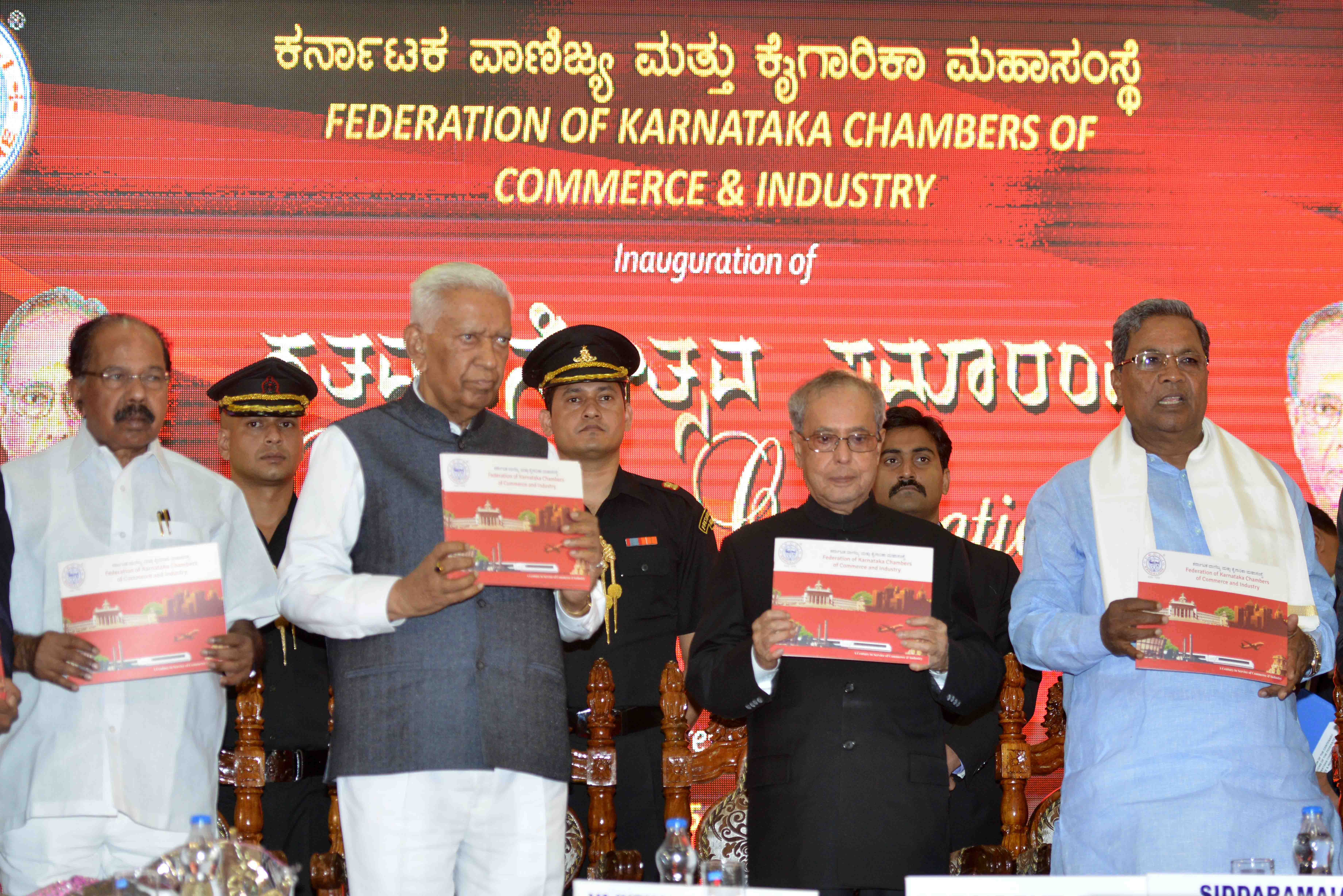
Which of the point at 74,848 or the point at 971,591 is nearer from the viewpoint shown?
the point at 74,848

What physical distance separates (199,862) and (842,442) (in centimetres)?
159

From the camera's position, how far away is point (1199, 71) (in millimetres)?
5594

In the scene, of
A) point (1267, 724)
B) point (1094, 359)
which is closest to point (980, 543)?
point (1094, 359)

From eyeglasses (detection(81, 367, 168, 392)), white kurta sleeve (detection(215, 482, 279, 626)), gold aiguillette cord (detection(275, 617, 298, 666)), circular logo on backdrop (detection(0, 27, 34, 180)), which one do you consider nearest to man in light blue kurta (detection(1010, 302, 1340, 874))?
white kurta sleeve (detection(215, 482, 279, 626))

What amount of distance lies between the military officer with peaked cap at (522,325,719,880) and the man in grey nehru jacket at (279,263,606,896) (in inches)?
37.6

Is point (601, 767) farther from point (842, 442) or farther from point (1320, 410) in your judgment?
point (1320, 410)

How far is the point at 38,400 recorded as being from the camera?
17.7 ft

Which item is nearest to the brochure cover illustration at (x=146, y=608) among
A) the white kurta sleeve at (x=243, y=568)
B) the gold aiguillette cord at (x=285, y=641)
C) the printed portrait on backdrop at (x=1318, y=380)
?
the white kurta sleeve at (x=243, y=568)

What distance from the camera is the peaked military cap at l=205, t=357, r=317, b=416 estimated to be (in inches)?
181

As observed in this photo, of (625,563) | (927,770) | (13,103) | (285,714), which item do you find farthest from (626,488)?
(13,103)

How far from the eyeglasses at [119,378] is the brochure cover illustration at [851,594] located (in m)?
1.44

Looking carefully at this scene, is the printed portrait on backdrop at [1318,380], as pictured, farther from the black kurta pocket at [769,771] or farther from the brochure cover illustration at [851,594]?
the black kurta pocket at [769,771]

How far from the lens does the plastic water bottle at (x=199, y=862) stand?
2.17 meters

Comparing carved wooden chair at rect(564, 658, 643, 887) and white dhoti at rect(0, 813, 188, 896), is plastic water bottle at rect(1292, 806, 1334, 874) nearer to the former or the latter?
carved wooden chair at rect(564, 658, 643, 887)
